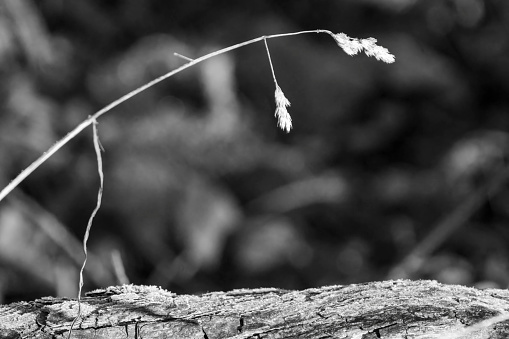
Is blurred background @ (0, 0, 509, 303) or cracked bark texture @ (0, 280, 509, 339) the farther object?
blurred background @ (0, 0, 509, 303)

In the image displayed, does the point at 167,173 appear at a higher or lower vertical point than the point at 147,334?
higher

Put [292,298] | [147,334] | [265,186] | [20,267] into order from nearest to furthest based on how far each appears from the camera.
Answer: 1. [147,334]
2. [292,298]
3. [20,267]
4. [265,186]

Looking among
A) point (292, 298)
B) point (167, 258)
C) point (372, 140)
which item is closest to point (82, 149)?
point (167, 258)

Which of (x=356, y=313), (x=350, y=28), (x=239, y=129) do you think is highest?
(x=350, y=28)

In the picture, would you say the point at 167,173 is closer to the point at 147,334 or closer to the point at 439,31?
the point at 439,31

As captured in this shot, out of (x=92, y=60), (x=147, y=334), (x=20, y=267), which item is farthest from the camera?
(x=92, y=60)
